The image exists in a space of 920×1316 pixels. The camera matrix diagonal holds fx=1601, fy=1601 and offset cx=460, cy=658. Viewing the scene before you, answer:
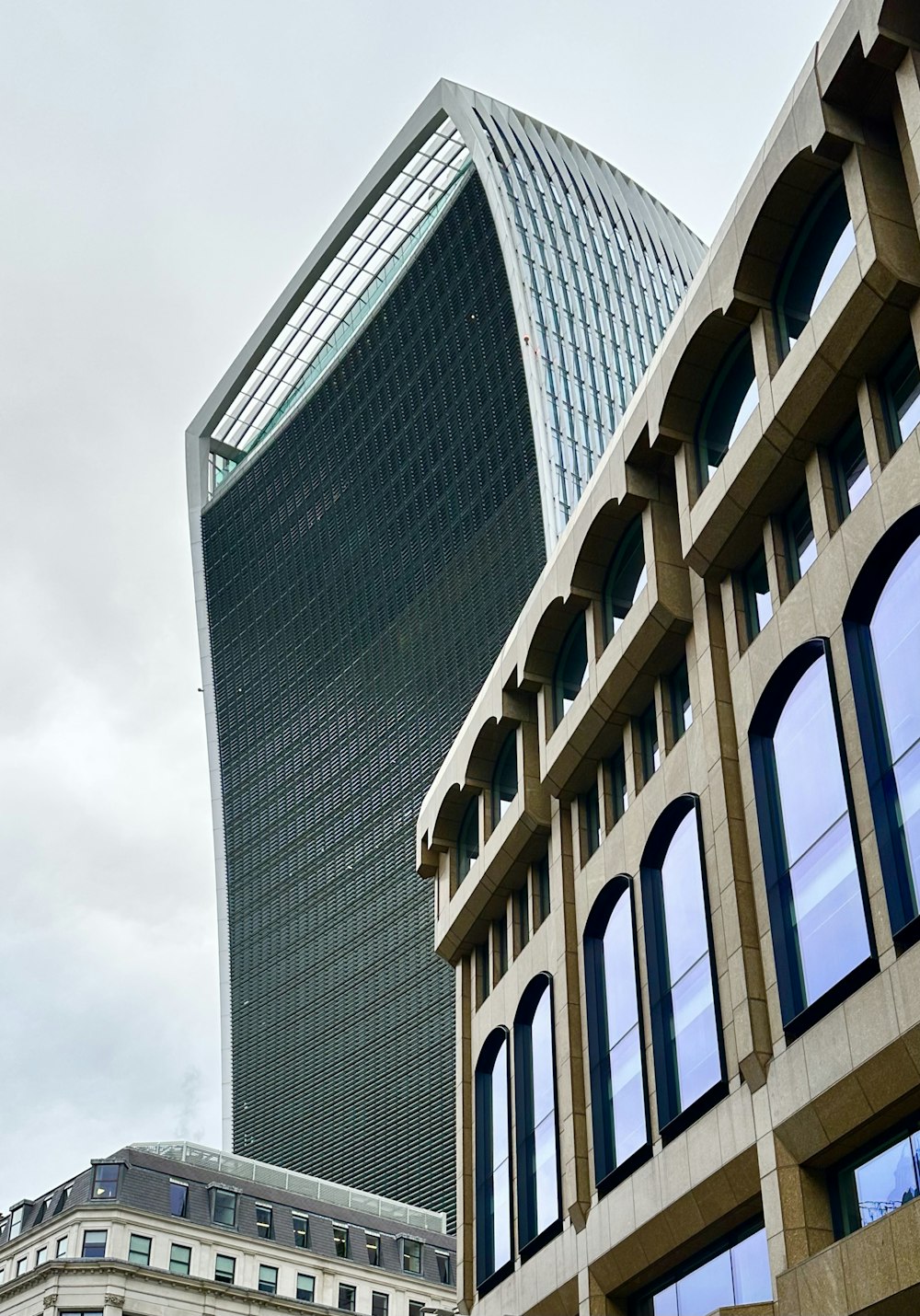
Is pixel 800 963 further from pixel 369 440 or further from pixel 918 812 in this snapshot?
pixel 369 440

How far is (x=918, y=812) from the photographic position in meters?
21.7

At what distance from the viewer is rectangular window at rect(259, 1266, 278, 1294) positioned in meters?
68.1

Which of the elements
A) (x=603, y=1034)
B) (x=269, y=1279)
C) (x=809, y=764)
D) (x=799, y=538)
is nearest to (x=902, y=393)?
(x=799, y=538)

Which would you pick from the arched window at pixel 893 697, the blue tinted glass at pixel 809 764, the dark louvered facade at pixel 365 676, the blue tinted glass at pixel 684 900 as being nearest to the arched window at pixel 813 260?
the arched window at pixel 893 697

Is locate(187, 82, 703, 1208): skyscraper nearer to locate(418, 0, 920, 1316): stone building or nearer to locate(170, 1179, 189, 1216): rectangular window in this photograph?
locate(170, 1179, 189, 1216): rectangular window

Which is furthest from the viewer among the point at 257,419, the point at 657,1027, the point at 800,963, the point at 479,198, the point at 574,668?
the point at 257,419

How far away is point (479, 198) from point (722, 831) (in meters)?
94.9

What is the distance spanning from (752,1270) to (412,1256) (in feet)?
179

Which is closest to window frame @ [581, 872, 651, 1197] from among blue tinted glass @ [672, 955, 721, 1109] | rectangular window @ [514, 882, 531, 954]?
blue tinted glass @ [672, 955, 721, 1109]

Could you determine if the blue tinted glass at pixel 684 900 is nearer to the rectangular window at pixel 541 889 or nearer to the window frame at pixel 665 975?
the window frame at pixel 665 975

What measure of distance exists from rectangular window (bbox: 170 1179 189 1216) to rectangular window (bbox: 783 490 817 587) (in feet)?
165

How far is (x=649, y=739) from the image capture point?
107ft

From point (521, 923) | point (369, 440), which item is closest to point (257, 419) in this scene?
point (369, 440)

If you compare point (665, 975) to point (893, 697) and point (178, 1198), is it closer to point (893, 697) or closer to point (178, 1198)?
point (893, 697)
